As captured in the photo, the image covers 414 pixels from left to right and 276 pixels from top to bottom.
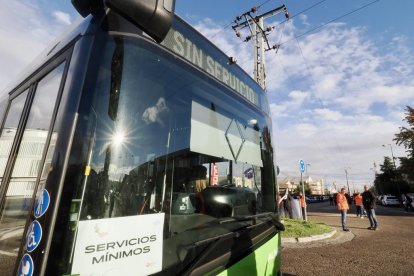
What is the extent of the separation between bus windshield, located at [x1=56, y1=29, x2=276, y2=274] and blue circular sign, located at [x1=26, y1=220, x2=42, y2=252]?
119 mm

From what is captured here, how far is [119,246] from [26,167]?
0.76 meters

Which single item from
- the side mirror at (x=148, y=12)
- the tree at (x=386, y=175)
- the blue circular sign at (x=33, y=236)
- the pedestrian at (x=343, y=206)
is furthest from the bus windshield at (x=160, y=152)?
the tree at (x=386, y=175)

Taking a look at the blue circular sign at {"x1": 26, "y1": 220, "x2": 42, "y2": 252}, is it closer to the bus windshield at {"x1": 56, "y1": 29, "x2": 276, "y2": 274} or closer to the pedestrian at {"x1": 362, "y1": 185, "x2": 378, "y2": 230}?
the bus windshield at {"x1": 56, "y1": 29, "x2": 276, "y2": 274}

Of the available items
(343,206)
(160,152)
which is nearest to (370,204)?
(343,206)

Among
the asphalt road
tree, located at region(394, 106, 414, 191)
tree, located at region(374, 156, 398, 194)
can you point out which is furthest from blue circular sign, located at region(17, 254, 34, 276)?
tree, located at region(374, 156, 398, 194)

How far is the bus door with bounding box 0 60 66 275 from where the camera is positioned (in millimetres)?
1176

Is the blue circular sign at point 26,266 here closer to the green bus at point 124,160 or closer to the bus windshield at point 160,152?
the green bus at point 124,160

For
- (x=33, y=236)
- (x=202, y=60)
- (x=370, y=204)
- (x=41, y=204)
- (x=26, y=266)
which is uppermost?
(x=202, y=60)

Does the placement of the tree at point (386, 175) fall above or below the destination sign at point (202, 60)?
above

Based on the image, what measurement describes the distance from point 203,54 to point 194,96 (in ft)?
1.10

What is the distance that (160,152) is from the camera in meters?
1.65

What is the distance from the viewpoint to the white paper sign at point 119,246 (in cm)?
114

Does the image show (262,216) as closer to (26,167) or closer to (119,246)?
(119,246)

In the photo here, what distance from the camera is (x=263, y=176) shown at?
2.84 meters
